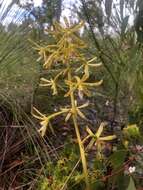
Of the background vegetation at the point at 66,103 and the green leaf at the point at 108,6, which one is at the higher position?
the green leaf at the point at 108,6

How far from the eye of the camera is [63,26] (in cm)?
117

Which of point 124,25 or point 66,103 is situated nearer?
point 124,25

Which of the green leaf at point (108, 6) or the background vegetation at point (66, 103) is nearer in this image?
the background vegetation at point (66, 103)

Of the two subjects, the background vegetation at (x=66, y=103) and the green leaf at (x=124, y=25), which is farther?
the green leaf at (x=124, y=25)

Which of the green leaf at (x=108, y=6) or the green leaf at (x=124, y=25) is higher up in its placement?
the green leaf at (x=108, y=6)

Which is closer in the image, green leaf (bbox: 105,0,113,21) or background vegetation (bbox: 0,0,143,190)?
background vegetation (bbox: 0,0,143,190)

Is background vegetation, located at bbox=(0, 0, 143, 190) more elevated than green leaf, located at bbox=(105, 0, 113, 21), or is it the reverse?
green leaf, located at bbox=(105, 0, 113, 21)

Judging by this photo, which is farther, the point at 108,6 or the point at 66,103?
the point at 66,103

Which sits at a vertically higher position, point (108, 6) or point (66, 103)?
point (108, 6)

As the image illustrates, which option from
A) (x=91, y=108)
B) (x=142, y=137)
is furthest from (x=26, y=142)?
(x=142, y=137)

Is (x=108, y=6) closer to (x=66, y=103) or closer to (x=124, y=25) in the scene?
(x=124, y=25)

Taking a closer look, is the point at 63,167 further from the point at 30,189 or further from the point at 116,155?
the point at 116,155

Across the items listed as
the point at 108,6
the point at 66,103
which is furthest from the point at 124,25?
the point at 66,103

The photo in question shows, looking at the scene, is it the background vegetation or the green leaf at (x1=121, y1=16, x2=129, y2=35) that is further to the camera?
the green leaf at (x1=121, y1=16, x2=129, y2=35)
